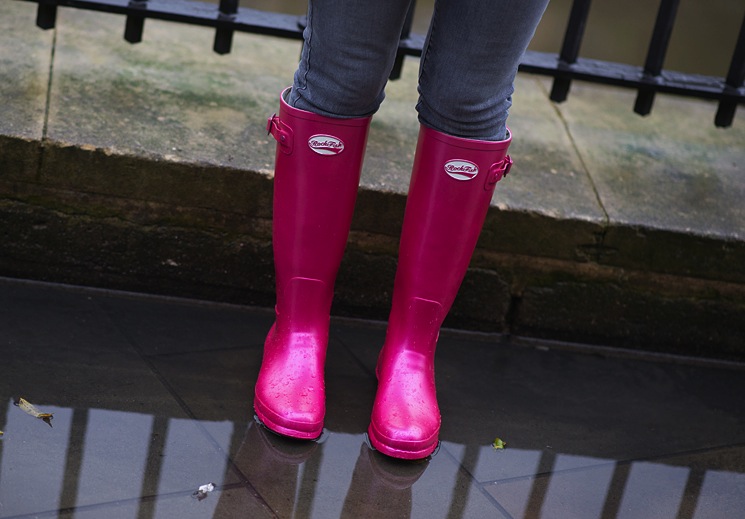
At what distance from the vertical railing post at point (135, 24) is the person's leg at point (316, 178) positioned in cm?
74

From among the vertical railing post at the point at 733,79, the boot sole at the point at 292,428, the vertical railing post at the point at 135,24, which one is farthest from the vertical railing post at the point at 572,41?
the boot sole at the point at 292,428

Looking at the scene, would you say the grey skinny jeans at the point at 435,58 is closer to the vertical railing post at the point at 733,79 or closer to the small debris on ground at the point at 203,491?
the small debris on ground at the point at 203,491

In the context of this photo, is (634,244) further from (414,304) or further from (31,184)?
(31,184)

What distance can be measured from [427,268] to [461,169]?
189 millimetres

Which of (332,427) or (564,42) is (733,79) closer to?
(564,42)

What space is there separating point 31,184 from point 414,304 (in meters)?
0.86

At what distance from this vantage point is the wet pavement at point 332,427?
4.92ft

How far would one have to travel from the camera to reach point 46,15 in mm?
2186

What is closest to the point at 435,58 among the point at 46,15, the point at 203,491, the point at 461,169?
the point at 461,169

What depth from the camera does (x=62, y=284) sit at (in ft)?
6.75

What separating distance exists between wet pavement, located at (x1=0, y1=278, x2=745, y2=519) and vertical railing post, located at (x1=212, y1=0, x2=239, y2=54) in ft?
2.09

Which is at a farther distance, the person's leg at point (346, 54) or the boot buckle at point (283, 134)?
the boot buckle at point (283, 134)

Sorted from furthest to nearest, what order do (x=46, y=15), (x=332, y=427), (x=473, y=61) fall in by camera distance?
(x=46, y=15), (x=332, y=427), (x=473, y=61)

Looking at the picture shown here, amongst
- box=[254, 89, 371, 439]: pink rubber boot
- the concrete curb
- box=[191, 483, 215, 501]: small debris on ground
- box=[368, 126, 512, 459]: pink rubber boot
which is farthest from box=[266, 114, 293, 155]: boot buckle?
box=[191, 483, 215, 501]: small debris on ground
